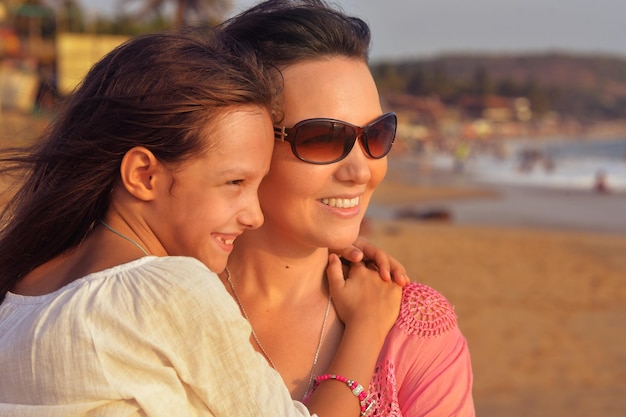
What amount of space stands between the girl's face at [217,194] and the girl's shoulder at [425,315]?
0.61 meters

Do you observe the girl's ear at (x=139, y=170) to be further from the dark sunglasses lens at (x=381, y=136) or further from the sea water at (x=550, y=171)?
the sea water at (x=550, y=171)

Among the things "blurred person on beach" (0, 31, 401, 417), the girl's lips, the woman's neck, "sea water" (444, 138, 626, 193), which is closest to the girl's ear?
"blurred person on beach" (0, 31, 401, 417)

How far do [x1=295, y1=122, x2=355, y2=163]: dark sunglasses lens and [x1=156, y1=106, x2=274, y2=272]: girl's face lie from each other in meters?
0.33

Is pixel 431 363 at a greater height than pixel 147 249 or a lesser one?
lesser

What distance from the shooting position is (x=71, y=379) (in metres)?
1.46

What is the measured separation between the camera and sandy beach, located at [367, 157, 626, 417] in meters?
8.43

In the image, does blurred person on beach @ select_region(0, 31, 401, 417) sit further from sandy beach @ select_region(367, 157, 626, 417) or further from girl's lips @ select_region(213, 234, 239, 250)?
sandy beach @ select_region(367, 157, 626, 417)

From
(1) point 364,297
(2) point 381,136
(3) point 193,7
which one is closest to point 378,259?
(1) point 364,297

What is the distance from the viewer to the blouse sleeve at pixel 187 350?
58.2 inches

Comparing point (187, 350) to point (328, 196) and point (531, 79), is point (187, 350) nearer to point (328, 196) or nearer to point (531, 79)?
point (328, 196)

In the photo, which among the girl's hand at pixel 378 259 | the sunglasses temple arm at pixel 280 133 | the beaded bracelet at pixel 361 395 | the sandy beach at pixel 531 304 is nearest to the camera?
the beaded bracelet at pixel 361 395

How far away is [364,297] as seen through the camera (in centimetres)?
230

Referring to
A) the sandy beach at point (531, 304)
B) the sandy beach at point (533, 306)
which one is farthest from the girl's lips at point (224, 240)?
the sandy beach at point (533, 306)

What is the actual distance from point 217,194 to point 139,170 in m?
0.19
